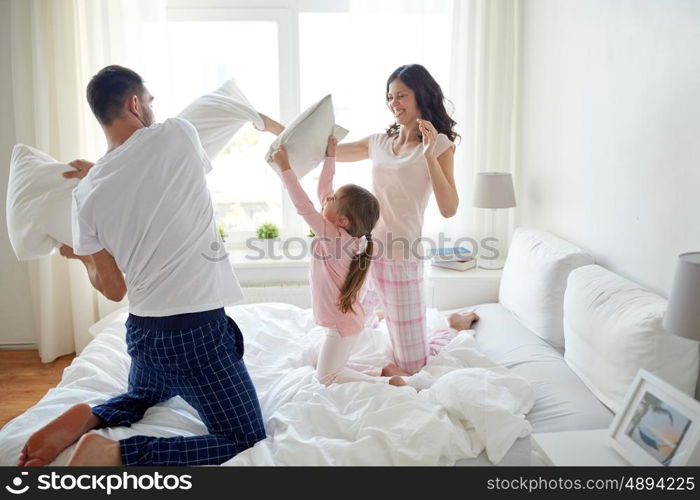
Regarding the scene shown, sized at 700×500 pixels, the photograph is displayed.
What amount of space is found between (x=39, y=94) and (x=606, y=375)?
126 inches

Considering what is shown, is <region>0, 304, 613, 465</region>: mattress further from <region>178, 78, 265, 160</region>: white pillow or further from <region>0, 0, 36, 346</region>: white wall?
<region>0, 0, 36, 346</region>: white wall

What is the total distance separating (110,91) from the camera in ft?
5.56

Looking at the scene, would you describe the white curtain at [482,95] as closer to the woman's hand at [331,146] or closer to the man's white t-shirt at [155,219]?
the woman's hand at [331,146]

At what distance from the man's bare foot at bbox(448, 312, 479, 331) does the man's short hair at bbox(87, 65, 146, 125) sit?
172 cm

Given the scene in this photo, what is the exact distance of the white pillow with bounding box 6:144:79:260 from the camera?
200 cm

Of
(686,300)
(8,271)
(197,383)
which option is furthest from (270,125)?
(8,271)

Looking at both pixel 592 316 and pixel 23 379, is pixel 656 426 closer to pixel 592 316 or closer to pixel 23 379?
pixel 592 316

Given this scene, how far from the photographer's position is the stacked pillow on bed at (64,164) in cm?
200

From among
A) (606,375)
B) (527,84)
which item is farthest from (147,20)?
(606,375)

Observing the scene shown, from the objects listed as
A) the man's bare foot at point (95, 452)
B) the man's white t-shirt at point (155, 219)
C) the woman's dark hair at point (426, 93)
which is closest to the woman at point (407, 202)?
the woman's dark hair at point (426, 93)

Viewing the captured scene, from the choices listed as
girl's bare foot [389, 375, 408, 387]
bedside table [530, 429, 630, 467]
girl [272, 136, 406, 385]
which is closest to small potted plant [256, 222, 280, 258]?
girl [272, 136, 406, 385]

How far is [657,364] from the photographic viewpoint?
1.75 metres
